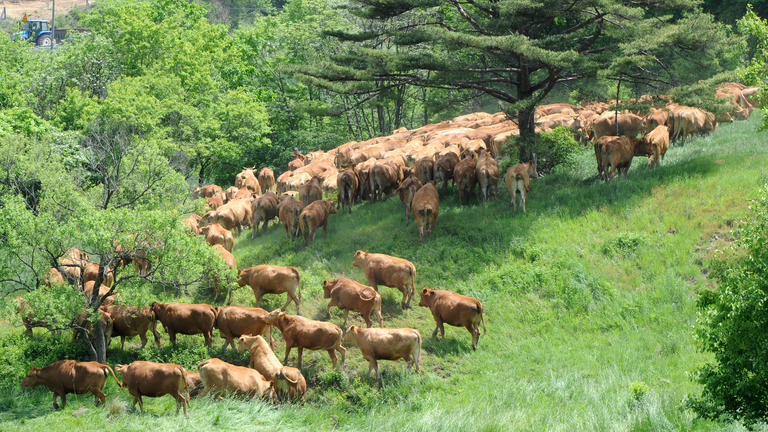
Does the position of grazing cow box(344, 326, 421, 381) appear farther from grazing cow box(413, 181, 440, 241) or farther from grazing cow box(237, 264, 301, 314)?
grazing cow box(413, 181, 440, 241)

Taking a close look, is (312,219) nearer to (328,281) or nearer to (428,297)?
(328,281)

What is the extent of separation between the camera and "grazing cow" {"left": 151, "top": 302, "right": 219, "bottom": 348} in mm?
13953

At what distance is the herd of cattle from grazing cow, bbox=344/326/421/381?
0.07 feet

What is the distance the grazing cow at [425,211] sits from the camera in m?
18.2

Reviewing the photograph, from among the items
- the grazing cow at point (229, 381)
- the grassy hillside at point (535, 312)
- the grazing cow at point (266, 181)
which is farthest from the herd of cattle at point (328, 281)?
the grazing cow at point (266, 181)

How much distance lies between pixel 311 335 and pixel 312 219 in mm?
6832

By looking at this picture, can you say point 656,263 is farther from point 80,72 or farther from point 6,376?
point 80,72

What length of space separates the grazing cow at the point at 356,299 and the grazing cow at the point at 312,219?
16.4 ft

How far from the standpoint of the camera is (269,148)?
42.0 meters

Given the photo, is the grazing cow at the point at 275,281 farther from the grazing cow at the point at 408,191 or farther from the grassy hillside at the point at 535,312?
the grazing cow at the point at 408,191

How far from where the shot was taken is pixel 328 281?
1472 cm

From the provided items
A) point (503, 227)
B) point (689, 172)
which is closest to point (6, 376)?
point (503, 227)

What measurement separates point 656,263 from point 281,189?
1636cm

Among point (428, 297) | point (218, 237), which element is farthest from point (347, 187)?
point (428, 297)
